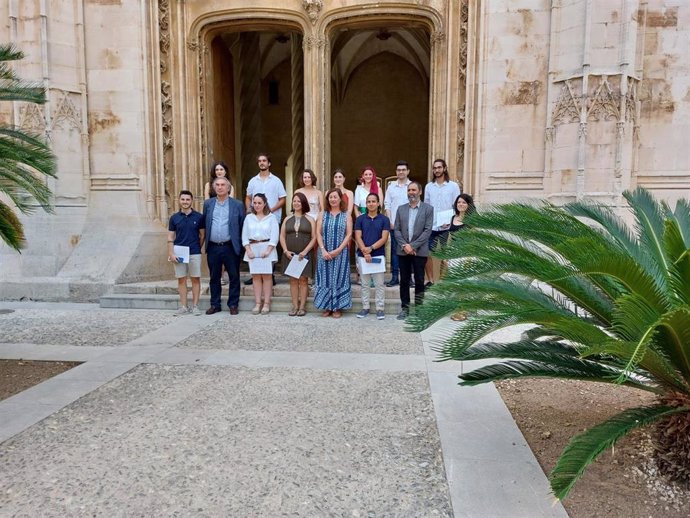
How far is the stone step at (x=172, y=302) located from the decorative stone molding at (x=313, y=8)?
6.37 m

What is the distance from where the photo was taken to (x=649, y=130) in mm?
9359

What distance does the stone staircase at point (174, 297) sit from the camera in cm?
798

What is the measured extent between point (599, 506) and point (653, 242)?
1611 mm

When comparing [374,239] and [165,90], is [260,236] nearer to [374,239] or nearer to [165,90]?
[374,239]

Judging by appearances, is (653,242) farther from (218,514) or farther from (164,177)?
(164,177)

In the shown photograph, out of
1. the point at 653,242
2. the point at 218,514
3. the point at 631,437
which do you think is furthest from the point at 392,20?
the point at 218,514

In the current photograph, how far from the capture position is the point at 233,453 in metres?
3.12

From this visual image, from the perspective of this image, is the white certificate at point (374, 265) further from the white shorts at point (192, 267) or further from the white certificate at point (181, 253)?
the white certificate at point (181, 253)

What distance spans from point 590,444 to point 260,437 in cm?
207

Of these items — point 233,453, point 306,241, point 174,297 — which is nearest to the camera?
point 233,453

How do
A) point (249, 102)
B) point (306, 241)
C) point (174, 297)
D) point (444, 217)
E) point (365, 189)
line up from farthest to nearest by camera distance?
1. point (249, 102)
2. point (365, 189)
3. point (174, 297)
4. point (444, 217)
5. point (306, 241)

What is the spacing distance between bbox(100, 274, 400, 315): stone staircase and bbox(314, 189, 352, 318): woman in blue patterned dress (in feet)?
1.38

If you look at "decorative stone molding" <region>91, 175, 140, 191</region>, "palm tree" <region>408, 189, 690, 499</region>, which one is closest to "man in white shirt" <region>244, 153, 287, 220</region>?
"decorative stone molding" <region>91, 175, 140, 191</region>

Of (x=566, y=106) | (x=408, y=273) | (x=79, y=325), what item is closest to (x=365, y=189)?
(x=408, y=273)
